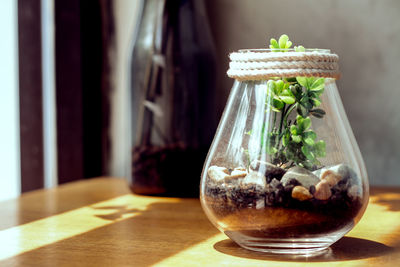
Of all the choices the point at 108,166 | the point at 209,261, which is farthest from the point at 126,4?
the point at 209,261

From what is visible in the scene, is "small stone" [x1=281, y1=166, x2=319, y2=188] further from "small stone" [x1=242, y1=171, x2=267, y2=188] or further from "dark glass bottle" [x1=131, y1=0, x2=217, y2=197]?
"dark glass bottle" [x1=131, y1=0, x2=217, y2=197]

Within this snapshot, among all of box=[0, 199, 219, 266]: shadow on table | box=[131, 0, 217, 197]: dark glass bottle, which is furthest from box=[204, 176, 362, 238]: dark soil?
box=[131, 0, 217, 197]: dark glass bottle

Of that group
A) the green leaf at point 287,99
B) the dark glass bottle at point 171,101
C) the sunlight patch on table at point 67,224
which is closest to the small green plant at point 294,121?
the green leaf at point 287,99

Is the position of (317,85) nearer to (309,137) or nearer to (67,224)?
(309,137)

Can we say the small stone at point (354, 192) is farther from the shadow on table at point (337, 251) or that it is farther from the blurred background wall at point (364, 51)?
the blurred background wall at point (364, 51)

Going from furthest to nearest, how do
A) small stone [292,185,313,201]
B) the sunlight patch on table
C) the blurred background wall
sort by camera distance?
1. the blurred background wall
2. the sunlight patch on table
3. small stone [292,185,313,201]

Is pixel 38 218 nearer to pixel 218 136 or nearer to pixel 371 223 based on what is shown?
pixel 218 136

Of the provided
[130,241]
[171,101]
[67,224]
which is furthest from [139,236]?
[171,101]
